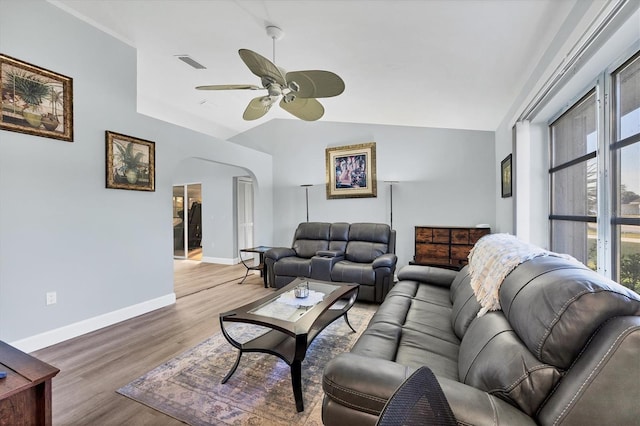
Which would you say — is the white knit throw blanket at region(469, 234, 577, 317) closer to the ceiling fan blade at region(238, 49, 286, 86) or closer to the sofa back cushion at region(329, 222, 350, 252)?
the ceiling fan blade at region(238, 49, 286, 86)

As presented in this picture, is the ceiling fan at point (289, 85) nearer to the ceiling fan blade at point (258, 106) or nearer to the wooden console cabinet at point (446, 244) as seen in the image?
the ceiling fan blade at point (258, 106)

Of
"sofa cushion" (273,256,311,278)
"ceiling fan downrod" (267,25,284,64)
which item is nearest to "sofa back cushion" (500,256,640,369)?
"ceiling fan downrod" (267,25,284,64)

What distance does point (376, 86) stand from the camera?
3350mm

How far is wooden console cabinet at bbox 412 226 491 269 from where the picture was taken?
3973 mm

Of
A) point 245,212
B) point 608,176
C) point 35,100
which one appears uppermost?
point 35,100

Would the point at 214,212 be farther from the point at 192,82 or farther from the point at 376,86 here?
the point at 376,86

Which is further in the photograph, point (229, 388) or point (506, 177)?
point (506, 177)

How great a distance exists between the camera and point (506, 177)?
3340 millimetres

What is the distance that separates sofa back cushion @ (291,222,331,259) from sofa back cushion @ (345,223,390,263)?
1.43 ft

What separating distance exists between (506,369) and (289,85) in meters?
2.26

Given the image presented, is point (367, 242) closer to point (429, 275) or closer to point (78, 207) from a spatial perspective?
point (429, 275)

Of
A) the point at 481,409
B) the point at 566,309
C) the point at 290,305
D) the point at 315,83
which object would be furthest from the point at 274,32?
the point at 481,409

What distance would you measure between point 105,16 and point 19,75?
97 centimetres

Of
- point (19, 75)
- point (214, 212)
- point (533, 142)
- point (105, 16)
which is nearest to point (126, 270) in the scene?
point (19, 75)
